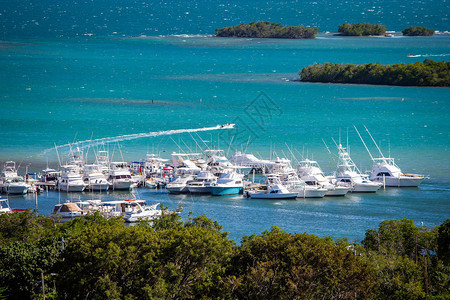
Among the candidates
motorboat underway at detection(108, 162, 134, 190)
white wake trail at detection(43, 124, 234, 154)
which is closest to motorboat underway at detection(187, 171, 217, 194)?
motorboat underway at detection(108, 162, 134, 190)

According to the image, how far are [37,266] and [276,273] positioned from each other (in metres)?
7.82

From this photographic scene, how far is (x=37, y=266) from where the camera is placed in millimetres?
25906

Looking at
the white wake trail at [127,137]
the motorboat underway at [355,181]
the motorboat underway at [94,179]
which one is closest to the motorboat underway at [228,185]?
the motorboat underway at [355,181]

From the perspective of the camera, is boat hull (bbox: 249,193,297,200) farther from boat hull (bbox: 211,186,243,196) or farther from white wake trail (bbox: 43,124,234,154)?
white wake trail (bbox: 43,124,234,154)

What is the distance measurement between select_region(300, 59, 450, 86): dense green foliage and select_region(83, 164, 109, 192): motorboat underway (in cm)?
6002

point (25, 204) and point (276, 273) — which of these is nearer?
point (276, 273)

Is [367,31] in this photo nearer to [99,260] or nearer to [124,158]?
[124,158]

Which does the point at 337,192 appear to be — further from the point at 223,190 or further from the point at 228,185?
the point at 223,190

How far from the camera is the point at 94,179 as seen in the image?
50.6m

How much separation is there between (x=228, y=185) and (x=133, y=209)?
8.59m

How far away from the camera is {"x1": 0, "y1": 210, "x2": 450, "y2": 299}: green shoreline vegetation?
76.2 ft

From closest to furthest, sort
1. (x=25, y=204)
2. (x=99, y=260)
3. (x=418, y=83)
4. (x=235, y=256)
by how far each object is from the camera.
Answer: (x=99, y=260)
(x=235, y=256)
(x=25, y=204)
(x=418, y=83)

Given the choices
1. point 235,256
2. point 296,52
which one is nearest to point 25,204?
point 235,256

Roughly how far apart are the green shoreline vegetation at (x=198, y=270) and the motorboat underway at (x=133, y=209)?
49.8 feet
